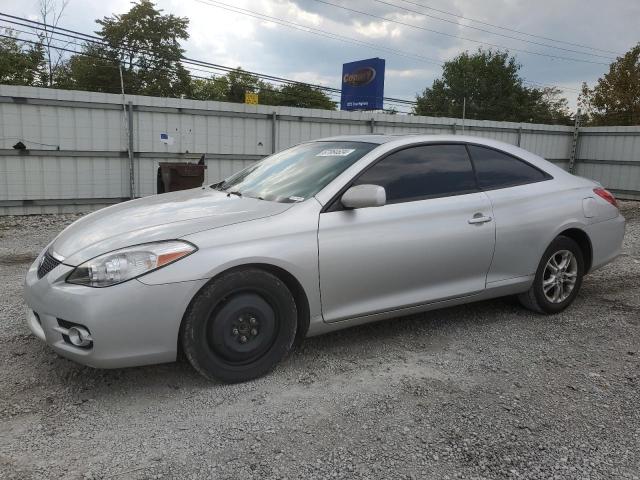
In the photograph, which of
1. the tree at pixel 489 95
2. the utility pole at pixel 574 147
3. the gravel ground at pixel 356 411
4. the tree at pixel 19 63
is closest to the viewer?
the gravel ground at pixel 356 411

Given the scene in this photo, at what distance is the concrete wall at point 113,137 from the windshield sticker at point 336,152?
782 cm

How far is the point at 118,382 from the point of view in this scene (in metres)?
3.07

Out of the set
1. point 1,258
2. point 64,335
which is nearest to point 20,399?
point 64,335

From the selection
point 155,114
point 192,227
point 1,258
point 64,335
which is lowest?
point 1,258

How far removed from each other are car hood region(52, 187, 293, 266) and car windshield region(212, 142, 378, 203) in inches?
6.5

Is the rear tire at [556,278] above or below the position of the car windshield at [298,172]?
below

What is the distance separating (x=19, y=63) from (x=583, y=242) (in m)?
36.6

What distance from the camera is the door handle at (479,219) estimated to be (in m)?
3.77

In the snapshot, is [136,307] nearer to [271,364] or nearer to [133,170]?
[271,364]

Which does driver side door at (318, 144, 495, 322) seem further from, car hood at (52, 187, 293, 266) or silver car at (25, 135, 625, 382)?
car hood at (52, 187, 293, 266)

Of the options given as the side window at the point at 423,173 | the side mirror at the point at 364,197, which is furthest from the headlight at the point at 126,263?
the side window at the point at 423,173

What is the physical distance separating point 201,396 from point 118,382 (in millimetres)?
553

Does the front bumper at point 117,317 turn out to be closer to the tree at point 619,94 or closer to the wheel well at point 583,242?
the wheel well at point 583,242

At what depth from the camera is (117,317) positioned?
8.64ft
